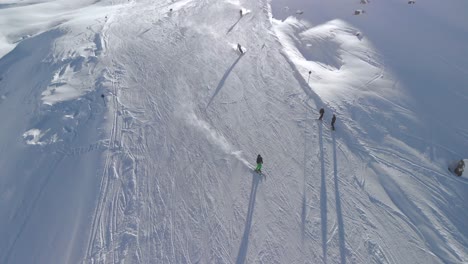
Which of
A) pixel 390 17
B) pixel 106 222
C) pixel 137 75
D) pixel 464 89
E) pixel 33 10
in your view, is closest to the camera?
pixel 106 222

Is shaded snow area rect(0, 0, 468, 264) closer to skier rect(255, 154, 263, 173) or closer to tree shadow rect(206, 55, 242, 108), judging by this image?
tree shadow rect(206, 55, 242, 108)

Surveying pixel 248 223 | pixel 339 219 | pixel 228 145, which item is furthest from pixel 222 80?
pixel 339 219

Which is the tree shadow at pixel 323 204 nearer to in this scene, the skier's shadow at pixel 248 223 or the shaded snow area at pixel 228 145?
the shaded snow area at pixel 228 145

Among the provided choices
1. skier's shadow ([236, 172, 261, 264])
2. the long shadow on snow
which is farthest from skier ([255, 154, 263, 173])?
the long shadow on snow

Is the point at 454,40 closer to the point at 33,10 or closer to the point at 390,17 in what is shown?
the point at 390,17

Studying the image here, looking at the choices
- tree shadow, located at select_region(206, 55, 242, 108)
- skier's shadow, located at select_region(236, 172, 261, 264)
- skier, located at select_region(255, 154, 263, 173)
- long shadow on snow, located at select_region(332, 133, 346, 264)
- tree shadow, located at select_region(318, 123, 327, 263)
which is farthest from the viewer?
tree shadow, located at select_region(206, 55, 242, 108)

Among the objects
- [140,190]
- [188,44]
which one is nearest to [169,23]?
[188,44]

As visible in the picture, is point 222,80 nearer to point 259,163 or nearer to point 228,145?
point 228,145

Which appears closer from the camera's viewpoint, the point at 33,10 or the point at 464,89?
the point at 464,89
